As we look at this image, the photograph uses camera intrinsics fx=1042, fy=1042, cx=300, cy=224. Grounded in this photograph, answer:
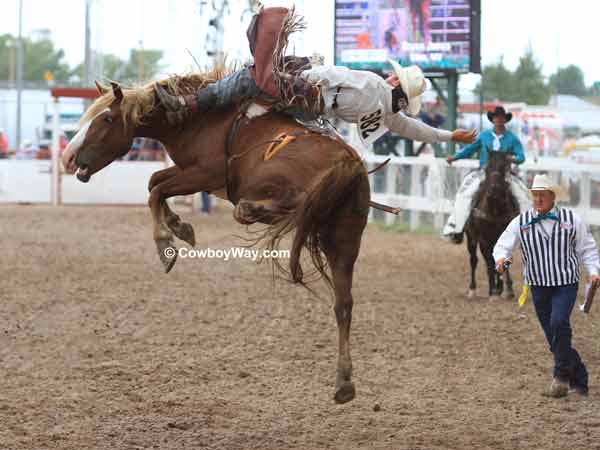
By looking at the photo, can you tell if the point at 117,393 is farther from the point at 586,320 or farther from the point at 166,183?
the point at 586,320

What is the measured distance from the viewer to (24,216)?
22.1 meters

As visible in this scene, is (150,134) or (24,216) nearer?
(150,134)

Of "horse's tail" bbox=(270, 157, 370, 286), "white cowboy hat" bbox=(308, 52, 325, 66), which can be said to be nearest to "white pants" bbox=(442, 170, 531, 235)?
"white cowboy hat" bbox=(308, 52, 325, 66)

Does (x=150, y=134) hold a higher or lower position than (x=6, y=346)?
higher

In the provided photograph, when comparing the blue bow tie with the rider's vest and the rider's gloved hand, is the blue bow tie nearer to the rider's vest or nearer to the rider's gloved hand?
the rider's vest

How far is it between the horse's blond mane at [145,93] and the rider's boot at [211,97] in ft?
0.29

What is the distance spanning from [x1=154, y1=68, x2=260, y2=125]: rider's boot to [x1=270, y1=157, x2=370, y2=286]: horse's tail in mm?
815

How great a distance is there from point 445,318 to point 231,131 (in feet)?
15.8

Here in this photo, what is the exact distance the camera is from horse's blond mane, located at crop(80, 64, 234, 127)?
647 centimetres

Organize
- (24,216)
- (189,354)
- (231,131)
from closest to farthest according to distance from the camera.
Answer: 1. (231,131)
2. (189,354)
3. (24,216)

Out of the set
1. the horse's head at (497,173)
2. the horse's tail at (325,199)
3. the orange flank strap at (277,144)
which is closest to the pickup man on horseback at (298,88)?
the orange flank strap at (277,144)

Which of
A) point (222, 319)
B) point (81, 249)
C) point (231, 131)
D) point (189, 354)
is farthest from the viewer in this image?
point (81, 249)

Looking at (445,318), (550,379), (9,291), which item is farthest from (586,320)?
(9,291)

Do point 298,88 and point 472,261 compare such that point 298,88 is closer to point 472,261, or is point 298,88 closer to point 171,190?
point 171,190
